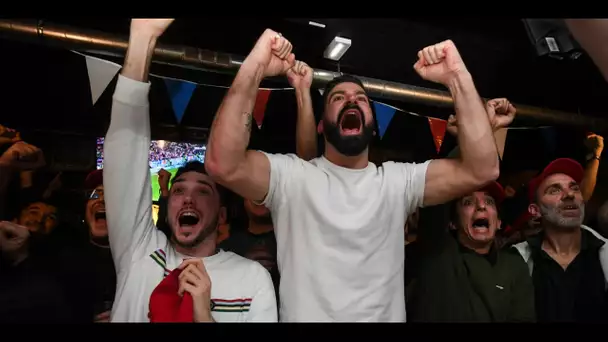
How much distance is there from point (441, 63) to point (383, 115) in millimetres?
383

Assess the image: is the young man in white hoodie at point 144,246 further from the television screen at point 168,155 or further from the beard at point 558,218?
the beard at point 558,218

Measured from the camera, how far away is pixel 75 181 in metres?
1.97

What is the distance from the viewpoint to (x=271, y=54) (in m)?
1.78

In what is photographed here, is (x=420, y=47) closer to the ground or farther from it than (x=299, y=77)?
farther from it

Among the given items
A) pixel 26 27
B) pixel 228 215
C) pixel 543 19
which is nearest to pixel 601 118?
pixel 543 19

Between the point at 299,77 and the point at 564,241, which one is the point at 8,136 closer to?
the point at 299,77

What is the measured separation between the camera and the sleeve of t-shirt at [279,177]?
5.78ft

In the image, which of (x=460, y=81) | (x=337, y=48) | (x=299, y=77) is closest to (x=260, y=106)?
(x=299, y=77)

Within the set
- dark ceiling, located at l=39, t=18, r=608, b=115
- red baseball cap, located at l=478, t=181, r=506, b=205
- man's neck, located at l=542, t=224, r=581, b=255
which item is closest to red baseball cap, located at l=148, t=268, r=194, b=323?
dark ceiling, located at l=39, t=18, r=608, b=115

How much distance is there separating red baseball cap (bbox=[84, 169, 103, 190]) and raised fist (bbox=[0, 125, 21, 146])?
264 mm

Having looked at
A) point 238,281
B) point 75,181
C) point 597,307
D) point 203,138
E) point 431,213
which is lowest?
point 597,307

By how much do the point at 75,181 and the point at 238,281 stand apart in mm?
682

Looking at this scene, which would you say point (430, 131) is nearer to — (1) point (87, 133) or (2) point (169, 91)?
(2) point (169, 91)

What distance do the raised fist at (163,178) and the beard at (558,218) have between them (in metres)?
1.32
